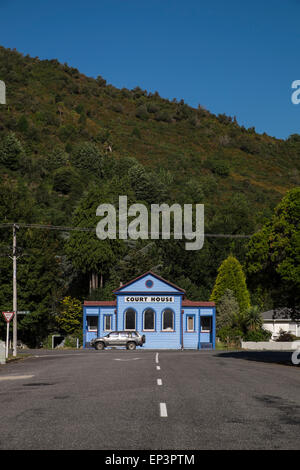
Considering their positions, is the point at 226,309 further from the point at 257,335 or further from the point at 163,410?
the point at 163,410

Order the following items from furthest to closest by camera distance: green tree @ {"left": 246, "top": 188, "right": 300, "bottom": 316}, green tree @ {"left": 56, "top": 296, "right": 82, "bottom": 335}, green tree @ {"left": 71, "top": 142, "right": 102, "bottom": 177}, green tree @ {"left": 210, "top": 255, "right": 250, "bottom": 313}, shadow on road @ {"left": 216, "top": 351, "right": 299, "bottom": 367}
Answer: green tree @ {"left": 71, "top": 142, "right": 102, "bottom": 177} < green tree @ {"left": 210, "top": 255, "right": 250, "bottom": 313} < green tree @ {"left": 56, "top": 296, "right": 82, "bottom": 335} < shadow on road @ {"left": 216, "top": 351, "right": 299, "bottom": 367} < green tree @ {"left": 246, "top": 188, "right": 300, "bottom": 316}

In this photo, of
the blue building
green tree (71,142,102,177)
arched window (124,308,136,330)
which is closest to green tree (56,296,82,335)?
the blue building

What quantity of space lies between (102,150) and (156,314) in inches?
3512

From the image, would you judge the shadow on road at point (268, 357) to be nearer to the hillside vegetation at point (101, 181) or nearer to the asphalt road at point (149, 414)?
the hillside vegetation at point (101, 181)

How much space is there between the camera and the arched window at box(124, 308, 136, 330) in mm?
61375

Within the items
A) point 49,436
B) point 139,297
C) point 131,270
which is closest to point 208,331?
point 139,297

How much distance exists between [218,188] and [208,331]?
7844cm

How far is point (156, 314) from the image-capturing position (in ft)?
201

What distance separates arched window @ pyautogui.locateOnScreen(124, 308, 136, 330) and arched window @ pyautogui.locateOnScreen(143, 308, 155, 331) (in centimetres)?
112

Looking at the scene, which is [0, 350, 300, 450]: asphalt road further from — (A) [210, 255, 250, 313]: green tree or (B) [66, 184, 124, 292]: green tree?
(A) [210, 255, 250, 313]: green tree

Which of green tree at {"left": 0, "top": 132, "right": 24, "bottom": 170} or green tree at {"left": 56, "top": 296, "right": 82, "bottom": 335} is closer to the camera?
green tree at {"left": 56, "top": 296, "right": 82, "bottom": 335}

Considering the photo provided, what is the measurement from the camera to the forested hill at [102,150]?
11344 cm

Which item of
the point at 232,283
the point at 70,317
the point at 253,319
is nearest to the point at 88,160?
the point at 232,283

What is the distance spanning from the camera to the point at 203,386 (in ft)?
55.6
